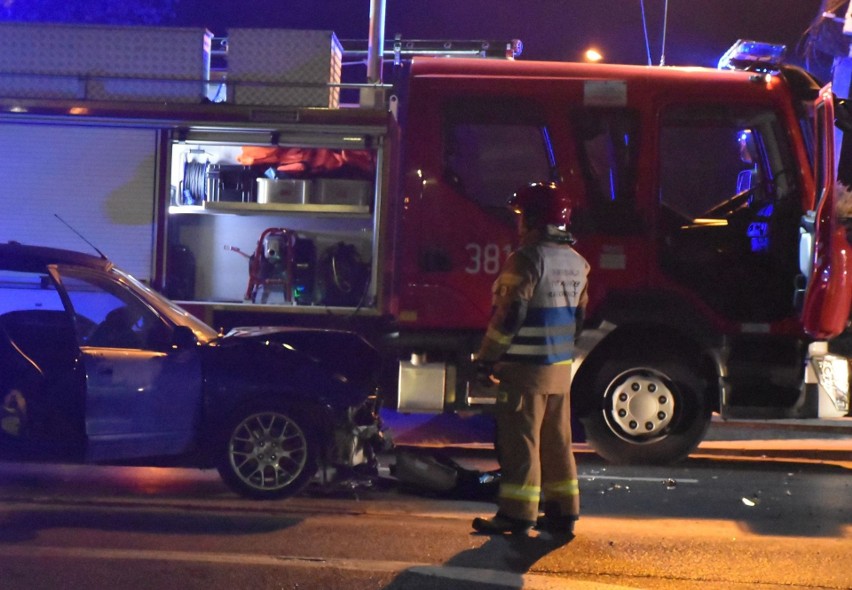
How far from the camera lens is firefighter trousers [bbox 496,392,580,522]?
18.0 ft

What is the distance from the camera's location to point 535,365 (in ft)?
18.2

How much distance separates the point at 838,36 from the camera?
29.5 ft

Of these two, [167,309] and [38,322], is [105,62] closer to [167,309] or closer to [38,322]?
[167,309]

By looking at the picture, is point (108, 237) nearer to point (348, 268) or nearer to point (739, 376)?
point (348, 268)

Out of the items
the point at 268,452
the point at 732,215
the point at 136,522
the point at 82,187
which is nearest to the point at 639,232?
the point at 732,215

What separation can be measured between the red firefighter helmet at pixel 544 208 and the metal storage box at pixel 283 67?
346 centimetres

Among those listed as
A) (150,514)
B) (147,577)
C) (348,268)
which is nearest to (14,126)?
(348,268)

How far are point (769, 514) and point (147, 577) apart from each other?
11.9 feet

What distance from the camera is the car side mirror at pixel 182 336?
20.6 ft

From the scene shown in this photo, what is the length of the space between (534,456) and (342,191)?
3778 millimetres

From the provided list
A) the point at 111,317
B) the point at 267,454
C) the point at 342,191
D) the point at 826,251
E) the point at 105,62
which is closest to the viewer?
the point at 267,454

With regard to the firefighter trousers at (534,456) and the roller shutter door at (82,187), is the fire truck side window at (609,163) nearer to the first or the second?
the firefighter trousers at (534,456)

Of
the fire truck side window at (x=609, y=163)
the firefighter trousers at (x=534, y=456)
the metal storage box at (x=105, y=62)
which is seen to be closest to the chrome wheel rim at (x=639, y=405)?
the fire truck side window at (x=609, y=163)

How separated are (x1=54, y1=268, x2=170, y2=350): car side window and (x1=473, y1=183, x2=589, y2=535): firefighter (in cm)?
208
